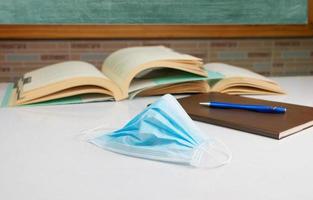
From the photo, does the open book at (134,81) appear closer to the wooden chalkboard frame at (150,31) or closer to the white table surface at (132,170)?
the white table surface at (132,170)

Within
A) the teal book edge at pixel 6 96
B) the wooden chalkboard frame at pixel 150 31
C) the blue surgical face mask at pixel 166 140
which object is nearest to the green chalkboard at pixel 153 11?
the wooden chalkboard frame at pixel 150 31

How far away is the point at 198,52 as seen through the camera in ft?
4.48

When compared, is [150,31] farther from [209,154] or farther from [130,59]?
[209,154]

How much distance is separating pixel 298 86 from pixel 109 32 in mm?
596

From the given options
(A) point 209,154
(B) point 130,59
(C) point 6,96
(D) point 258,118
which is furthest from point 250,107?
(C) point 6,96

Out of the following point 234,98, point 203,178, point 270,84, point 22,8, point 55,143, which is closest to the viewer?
point 203,178

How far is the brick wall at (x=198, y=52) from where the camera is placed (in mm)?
1277

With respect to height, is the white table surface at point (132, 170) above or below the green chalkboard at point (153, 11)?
below

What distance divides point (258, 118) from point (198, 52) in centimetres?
71

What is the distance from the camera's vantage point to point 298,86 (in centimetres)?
104

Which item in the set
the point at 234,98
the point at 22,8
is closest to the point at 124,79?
the point at 234,98

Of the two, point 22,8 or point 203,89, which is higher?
point 22,8

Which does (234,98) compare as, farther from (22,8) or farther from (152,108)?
(22,8)

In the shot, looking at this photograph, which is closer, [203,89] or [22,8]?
[203,89]
